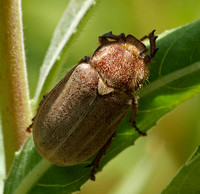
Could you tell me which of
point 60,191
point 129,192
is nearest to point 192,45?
point 60,191

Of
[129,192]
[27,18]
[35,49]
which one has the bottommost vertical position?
[129,192]

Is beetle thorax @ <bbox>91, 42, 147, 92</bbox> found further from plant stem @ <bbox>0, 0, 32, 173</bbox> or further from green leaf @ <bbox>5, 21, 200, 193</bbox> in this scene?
plant stem @ <bbox>0, 0, 32, 173</bbox>

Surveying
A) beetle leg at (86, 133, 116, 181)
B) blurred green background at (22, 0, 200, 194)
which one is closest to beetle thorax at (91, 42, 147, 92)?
beetle leg at (86, 133, 116, 181)

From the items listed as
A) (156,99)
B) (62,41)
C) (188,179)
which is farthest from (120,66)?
(188,179)

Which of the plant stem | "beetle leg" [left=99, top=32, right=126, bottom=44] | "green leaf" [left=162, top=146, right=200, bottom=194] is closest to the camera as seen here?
"green leaf" [left=162, top=146, right=200, bottom=194]

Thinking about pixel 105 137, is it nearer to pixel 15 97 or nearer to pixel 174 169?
pixel 15 97

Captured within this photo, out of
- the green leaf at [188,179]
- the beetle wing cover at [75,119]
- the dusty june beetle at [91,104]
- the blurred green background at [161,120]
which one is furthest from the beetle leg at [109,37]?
the green leaf at [188,179]

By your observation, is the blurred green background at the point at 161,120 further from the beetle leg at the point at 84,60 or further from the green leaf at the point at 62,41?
the green leaf at the point at 62,41
